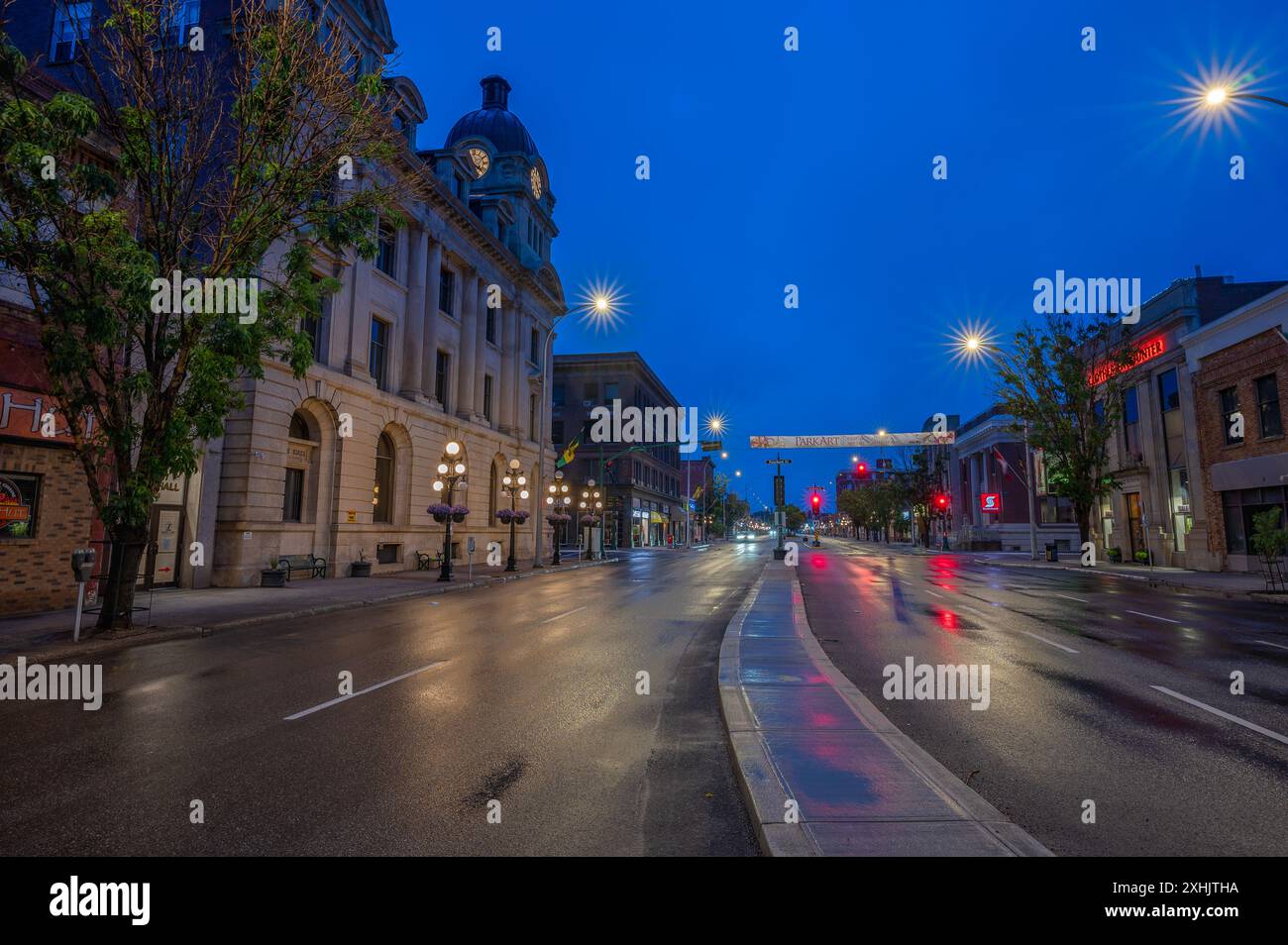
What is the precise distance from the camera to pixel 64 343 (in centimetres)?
1070

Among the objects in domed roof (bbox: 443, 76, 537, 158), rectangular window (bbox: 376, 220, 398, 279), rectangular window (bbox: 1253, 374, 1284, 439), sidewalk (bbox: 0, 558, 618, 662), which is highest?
domed roof (bbox: 443, 76, 537, 158)

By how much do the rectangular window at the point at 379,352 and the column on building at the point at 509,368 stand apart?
12114mm

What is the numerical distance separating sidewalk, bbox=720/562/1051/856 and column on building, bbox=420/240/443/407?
2856cm

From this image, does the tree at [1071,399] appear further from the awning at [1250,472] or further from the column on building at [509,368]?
the column on building at [509,368]

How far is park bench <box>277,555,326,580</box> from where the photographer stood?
2294 cm

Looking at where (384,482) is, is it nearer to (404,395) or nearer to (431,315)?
(404,395)

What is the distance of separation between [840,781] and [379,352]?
3002 cm

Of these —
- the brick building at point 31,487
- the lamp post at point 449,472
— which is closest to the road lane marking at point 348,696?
the brick building at point 31,487

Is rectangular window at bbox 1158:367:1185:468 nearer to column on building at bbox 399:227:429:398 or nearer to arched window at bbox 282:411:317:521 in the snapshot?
column on building at bbox 399:227:429:398

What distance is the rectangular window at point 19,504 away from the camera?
44.7 feet

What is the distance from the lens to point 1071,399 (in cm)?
3609

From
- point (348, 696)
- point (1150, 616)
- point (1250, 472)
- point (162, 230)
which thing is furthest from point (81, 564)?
point (1250, 472)

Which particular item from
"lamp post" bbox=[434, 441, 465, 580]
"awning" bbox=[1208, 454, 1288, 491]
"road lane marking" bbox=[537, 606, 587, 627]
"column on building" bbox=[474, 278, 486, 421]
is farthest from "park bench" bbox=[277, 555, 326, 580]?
"awning" bbox=[1208, 454, 1288, 491]
